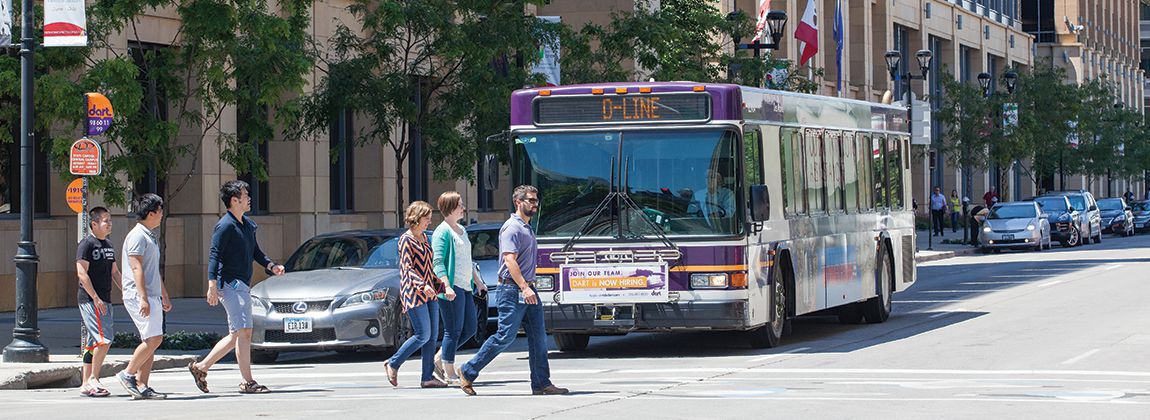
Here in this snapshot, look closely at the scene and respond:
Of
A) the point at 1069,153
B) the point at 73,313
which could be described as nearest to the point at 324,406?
the point at 73,313

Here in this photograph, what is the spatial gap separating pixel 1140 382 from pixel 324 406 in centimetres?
673

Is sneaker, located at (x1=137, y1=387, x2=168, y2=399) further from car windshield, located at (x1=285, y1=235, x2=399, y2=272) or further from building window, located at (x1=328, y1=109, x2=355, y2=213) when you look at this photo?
building window, located at (x1=328, y1=109, x2=355, y2=213)

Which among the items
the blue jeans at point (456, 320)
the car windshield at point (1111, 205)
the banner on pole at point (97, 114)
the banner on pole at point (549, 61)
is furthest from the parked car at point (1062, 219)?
the blue jeans at point (456, 320)

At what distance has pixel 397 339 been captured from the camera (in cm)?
1862

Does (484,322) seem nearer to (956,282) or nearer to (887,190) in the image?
(887,190)

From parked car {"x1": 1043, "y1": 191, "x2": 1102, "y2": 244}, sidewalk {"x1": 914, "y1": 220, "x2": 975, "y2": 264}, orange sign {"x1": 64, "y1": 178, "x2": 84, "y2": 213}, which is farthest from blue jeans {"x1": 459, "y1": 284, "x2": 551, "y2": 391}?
parked car {"x1": 1043, "y1": 191, "x2": 1102, "y2": 244}

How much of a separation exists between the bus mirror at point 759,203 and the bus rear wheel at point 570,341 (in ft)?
10.1

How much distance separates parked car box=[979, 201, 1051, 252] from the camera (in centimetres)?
5034

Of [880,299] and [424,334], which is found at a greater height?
[424,334]

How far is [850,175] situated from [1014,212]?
3103 cm

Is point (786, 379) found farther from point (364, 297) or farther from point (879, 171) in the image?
point (879, 171)

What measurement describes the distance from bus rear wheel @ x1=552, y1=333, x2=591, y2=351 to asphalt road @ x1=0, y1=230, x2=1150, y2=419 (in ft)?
0.99

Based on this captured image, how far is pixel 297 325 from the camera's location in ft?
59.5

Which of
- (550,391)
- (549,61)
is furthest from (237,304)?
(549,61)
